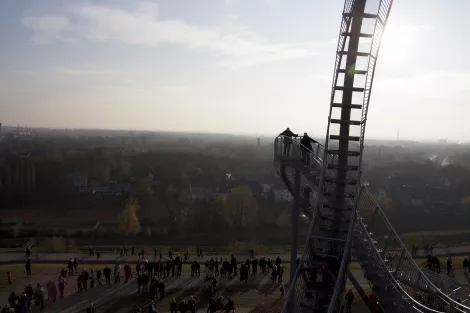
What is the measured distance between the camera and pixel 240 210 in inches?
1863

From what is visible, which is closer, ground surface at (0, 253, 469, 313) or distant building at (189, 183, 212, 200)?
ground surface at (0, 253, 469, 313)

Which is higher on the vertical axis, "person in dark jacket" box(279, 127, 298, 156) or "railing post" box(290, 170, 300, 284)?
"person in dark jacket" box(279, 127, 298, 156)

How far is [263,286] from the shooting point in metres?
16.6

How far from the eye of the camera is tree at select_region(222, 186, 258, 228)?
46.2 m

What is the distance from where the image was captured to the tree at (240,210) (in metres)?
46.2

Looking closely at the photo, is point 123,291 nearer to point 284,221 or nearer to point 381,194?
point 284,221

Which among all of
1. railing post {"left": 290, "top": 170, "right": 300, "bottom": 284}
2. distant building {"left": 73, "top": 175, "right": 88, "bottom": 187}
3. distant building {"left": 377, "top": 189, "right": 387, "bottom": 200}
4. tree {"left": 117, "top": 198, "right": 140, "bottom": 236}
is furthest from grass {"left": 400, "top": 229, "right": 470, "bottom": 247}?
distant building {"left": 73, "top": 175, "right": 88, "bottom": 187}

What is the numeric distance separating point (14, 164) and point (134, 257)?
64.0 m

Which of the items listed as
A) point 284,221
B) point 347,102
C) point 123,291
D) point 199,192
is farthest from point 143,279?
point 199,192

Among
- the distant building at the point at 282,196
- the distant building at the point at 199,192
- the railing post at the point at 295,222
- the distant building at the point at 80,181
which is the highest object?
the railing post at the point at 295,222

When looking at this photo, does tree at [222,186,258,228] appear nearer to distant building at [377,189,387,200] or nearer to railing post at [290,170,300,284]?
distant building at [377,189,387,200]

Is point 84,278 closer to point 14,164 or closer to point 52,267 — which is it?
point 52,267

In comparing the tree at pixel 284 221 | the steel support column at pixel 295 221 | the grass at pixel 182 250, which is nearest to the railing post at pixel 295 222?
the steel support column at pixel 295 221

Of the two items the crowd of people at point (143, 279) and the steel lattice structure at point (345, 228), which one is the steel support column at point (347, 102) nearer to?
the steel lattice structure at point (345, 228)
